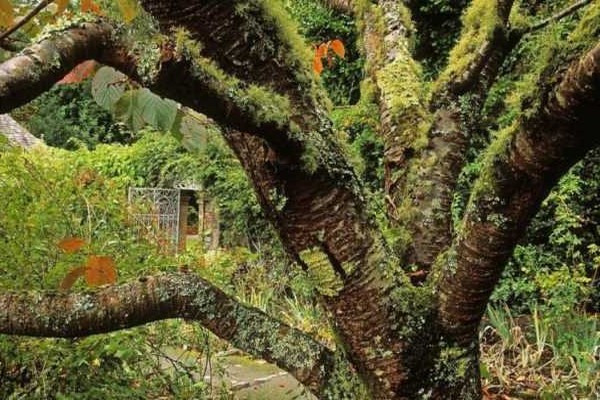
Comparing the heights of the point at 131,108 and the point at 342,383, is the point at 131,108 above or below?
above

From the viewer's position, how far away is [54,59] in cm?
98

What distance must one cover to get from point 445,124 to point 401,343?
954 millimetres

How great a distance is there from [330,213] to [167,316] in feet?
1.78

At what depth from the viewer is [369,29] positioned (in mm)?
2732

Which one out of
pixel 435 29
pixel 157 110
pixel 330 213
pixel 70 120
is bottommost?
pixel 330 213

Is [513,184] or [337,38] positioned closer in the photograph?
[513,184]

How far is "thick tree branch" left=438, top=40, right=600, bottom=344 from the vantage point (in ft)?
4.31

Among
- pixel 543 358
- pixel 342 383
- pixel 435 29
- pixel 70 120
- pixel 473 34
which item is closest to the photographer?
pixel 342 383

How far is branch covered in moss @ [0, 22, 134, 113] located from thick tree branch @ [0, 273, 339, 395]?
0.74 meters

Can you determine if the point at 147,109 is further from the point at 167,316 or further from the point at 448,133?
the point at 448,133

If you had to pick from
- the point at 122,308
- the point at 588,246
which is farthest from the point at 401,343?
the point at 588,246

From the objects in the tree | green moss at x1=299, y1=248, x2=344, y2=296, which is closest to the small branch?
the tree

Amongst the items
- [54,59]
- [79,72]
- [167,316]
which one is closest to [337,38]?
[167,316]

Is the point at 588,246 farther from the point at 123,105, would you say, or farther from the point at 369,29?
the point at 123,105
